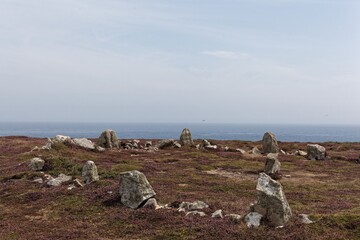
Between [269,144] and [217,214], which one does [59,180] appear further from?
[269,144]

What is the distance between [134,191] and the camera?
24.6 meters

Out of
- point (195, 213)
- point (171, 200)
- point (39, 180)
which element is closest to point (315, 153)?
point (171, 200)

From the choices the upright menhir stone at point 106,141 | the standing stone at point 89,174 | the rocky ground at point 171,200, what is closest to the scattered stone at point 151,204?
the rocky ground at point 171,200

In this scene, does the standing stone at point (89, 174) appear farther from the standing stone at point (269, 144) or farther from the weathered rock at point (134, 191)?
the standing stone at point (269, 144)

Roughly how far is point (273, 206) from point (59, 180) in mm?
19693

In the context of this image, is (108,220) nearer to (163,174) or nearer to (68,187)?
(68,187)

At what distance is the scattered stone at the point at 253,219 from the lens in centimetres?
1891

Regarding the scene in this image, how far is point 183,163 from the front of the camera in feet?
155

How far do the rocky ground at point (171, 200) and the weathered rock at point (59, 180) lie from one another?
74 cm

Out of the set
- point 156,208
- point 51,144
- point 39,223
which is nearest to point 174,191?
point 156,208

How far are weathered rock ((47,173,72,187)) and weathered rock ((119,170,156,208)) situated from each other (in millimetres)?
8866

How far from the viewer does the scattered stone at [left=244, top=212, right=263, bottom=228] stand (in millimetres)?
18913

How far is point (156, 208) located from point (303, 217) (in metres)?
8.84

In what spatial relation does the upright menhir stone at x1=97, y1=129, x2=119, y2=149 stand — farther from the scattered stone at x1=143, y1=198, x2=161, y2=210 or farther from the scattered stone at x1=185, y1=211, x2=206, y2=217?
the scattered stone at x1=185, y1=211, x2=206, y2=217
